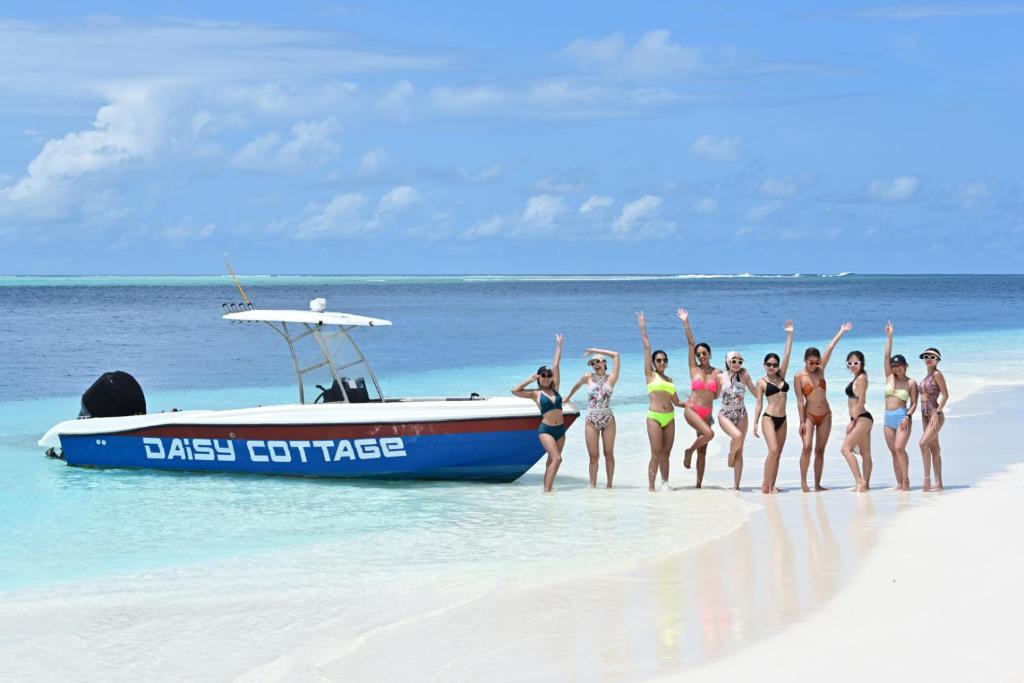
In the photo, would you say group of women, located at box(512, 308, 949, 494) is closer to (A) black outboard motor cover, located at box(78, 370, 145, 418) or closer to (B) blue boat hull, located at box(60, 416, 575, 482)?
(B) blue boat hull, located at box(60, 416, 575, 482)

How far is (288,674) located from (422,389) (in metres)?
18.0

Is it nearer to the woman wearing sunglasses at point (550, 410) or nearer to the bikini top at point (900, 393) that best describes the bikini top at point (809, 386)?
the bikini top at point (900, 393)

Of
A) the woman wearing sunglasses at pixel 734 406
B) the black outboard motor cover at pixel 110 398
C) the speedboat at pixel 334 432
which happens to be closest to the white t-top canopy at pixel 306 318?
the speedboat at pixel 334 432

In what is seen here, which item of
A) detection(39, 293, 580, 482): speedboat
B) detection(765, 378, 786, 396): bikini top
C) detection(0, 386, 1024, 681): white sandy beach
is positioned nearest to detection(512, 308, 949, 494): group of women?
detection(765, 378, 786, 396): bikini top

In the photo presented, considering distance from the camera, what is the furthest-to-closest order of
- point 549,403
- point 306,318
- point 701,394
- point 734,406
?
point 306,318 < point 549,403 < point 701,394 < point 734,406

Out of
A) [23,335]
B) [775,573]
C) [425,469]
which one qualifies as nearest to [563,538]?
[775,573]

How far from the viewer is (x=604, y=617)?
→ 7.41m

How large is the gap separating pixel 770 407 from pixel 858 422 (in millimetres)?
813

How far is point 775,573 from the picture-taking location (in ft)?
27.3

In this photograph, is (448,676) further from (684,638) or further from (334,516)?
(334,516)

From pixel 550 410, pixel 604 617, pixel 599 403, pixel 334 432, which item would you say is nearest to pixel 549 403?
pixel 550 410

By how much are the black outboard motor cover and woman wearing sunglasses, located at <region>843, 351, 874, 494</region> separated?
769 cm

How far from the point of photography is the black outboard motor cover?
45.2ft

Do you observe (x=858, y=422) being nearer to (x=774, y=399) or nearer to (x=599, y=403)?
(x=774, y=399)
